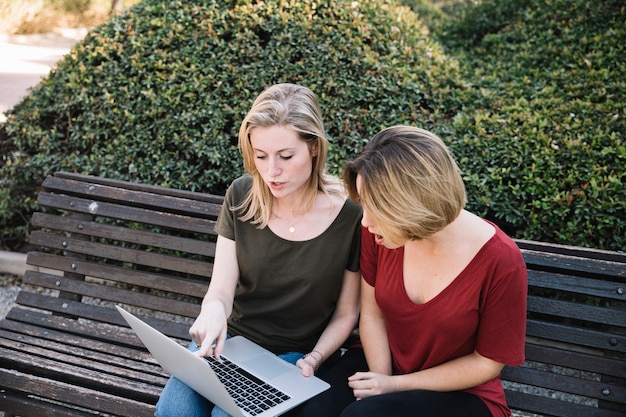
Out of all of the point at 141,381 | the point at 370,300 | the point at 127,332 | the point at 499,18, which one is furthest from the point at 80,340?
the point at 499,18

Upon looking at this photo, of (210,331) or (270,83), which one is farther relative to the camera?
(270,83)

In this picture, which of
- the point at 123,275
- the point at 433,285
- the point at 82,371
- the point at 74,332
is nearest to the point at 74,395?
the point at 82,371

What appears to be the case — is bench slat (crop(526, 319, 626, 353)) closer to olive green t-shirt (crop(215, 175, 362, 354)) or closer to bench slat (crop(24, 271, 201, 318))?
olive green t-shirt (crop(215, 175, 362, 354))

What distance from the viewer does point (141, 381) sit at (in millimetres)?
2811

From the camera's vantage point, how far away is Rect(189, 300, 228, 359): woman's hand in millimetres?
2352

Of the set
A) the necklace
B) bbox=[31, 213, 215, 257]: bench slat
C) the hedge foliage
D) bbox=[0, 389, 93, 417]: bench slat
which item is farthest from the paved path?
the necklace

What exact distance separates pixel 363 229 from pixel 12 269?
133 inches

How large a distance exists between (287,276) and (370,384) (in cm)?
60

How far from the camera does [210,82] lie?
4.08 metres

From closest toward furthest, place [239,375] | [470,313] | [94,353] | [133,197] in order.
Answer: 1. [470,313]
2. [239,375]
3. [94,353]
4. [133,197]

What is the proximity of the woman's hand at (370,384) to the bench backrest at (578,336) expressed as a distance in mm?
709

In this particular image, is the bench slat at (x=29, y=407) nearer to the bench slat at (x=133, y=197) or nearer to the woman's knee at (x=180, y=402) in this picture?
the woman's knee at (x=180, y=402)

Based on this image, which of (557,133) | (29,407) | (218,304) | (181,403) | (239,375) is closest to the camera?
(181,403)

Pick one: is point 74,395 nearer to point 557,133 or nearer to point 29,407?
point 29,407
